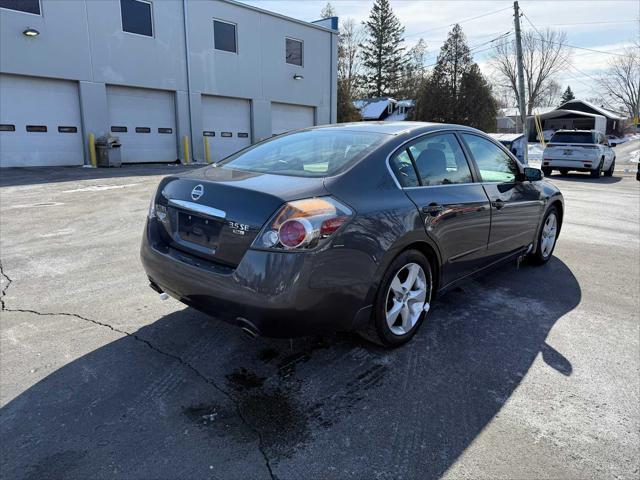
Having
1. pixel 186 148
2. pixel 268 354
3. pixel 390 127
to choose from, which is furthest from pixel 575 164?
pixel 268 354

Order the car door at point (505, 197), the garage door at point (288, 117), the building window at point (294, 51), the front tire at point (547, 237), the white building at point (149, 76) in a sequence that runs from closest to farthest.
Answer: the car door at point (505, 197) → the front tire at point (547, 237) → the white building at point (149, 76) → the building window at point (294, 51) → the garage door at point (288, 117)

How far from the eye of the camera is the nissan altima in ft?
8.21

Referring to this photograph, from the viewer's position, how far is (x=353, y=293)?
2.70m

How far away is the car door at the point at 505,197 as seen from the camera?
13.1ft

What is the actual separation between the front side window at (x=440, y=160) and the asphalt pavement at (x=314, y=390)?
45.0 inches

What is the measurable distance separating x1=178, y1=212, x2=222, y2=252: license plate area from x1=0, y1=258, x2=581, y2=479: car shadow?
79 cm

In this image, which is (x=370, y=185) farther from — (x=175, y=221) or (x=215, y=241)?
(x=175, y=221)

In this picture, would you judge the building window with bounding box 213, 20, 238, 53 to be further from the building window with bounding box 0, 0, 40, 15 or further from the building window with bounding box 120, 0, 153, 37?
the building window with bounding box 0, 0, 40, 15

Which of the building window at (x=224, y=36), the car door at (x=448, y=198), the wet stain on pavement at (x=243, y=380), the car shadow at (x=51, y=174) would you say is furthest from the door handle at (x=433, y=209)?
the building window at (x=224, y=36)

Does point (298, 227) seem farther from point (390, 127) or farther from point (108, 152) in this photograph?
point (108, 152)

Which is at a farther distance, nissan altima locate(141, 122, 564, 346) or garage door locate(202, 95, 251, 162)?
garage door locate(202, 95, 251, 162)

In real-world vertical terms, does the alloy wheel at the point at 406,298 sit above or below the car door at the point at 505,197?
below

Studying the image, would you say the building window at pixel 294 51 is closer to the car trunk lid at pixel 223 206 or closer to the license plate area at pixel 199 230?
the car trunk lid at pixel 223 206

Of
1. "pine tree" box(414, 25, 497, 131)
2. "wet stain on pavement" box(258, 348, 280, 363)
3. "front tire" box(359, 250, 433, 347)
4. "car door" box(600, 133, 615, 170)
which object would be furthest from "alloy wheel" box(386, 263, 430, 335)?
"pine tree" box(414, 25, 497, 131)
